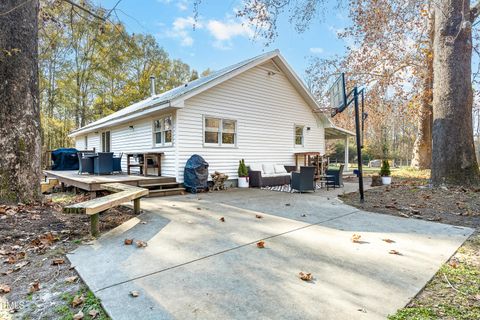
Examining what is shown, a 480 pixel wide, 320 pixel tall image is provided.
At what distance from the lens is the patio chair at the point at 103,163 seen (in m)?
9.37

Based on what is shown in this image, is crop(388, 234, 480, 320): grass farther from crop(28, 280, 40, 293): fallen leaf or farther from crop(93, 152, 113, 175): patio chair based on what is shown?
crop(93, 152, 113, 175): patio chair

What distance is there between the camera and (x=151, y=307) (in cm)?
194

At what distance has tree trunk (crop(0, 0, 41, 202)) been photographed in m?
4.64

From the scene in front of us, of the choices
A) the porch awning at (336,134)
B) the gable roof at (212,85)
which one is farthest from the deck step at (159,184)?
the porch awning at (336,134)

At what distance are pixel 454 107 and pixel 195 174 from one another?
7429mm

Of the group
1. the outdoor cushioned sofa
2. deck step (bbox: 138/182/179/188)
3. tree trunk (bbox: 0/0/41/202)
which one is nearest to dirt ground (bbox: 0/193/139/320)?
tree trunk (bbox: 0/0/41/202)

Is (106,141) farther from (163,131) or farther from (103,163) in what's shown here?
(163,131)

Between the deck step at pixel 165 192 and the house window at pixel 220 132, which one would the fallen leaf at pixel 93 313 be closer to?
the deck step at pixel 165 192

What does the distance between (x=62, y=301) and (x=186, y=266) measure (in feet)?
3.48

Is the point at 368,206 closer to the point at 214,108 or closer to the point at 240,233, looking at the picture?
the point at 240,233

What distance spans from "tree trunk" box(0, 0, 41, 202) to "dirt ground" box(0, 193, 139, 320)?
0.45m

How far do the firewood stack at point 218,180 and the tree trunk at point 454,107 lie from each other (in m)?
6.17

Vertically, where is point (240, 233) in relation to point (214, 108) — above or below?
below

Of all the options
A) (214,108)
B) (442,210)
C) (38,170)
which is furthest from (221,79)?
(442,210)
